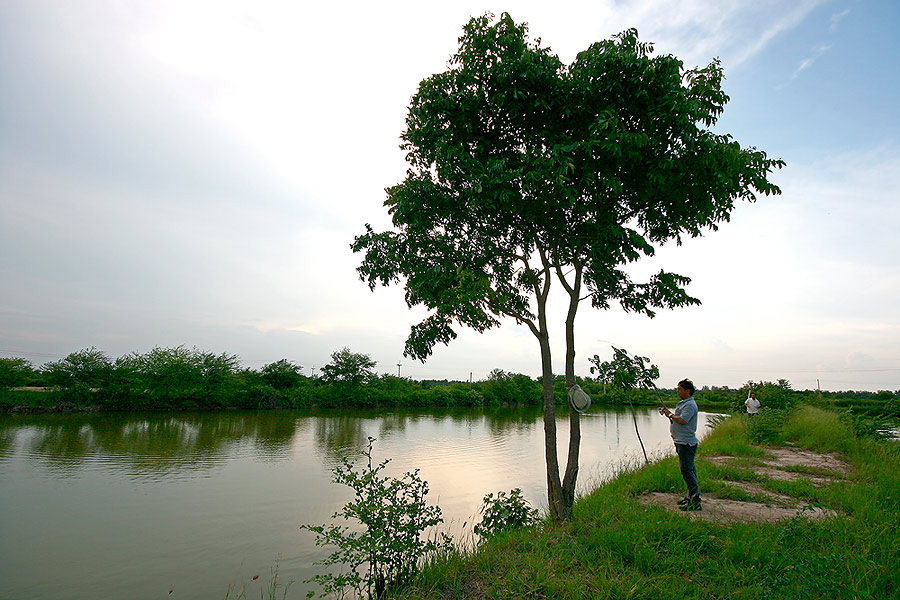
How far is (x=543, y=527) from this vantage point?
4.96 metres

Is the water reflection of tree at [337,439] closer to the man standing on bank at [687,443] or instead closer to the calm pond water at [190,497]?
the calm pond water at [190,497]

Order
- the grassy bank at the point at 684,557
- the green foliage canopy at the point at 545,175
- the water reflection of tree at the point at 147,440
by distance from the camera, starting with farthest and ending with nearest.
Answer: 1. the water reflection of tree at the point at 147,440
2. the green foliage canopy at the point at 545,175
3. the grassy bank at the point at 684,557

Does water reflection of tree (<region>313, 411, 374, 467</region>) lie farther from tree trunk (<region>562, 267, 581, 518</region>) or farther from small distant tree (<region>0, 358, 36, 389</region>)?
small distant tree (<region>0, 358, 36, 389</region>)

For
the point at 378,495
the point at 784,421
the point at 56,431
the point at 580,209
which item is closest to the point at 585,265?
the point at 580,209

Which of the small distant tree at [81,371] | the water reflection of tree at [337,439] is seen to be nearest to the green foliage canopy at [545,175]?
the water reflection of tree at [337,439]

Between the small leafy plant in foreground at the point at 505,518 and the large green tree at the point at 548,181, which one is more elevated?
the large green tree at the point at 548,181

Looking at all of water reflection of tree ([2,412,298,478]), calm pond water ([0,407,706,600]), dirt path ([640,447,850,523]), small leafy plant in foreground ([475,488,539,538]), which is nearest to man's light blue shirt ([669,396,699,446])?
dirt path ([640,447,850,523])

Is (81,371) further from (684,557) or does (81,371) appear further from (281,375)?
(684,557)

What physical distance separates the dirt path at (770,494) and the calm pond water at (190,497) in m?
2.82

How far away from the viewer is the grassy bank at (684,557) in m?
2.98

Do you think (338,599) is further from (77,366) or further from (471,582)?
(77,366)

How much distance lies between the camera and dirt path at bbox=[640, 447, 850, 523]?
4.94 metres

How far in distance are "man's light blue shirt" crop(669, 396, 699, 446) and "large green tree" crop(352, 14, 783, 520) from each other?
128cm

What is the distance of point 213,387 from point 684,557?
113 ft
